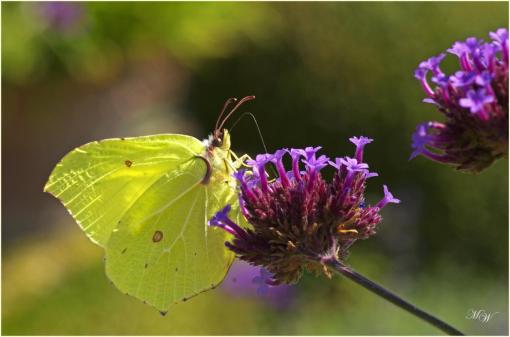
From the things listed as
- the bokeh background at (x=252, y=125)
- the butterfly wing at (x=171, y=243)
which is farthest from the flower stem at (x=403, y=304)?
the bokeh background at (x=252, y=125)

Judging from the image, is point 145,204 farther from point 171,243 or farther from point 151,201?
point 171,243

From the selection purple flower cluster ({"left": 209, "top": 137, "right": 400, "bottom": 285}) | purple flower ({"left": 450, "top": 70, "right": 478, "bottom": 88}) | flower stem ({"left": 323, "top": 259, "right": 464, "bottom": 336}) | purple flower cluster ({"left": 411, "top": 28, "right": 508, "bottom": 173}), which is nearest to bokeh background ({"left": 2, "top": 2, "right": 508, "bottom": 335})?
purple flower cluster ({"left": 209, "top": 137, "right": 400, "bottom": 285})

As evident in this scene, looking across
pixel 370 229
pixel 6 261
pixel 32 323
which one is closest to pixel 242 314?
pixel 32 323

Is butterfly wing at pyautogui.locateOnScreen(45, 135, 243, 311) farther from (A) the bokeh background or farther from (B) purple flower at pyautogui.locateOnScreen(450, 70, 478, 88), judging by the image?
(A) the bokeh background

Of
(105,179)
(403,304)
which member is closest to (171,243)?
(105,179)

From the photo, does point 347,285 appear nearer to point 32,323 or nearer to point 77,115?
A: point 32,323

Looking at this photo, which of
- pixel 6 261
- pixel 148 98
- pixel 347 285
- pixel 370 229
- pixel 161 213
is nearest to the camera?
pixel 370 229
